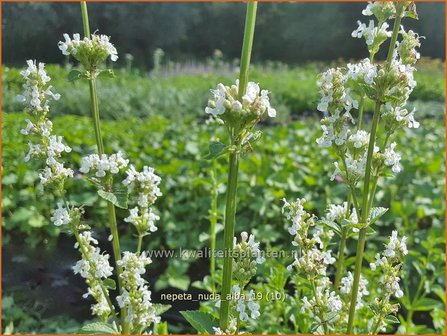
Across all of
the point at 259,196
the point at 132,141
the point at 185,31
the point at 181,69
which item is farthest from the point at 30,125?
the point at 185,31

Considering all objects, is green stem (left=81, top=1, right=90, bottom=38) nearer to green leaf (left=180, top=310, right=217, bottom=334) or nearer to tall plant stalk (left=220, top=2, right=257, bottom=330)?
tall plant stalk (left=220, top=2, right=257, bottom=330)

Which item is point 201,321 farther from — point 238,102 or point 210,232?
point 210,232

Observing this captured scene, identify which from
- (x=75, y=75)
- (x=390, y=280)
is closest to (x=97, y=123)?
(x=75, y=75)

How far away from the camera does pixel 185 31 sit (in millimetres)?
17422

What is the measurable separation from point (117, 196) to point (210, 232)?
1.70m

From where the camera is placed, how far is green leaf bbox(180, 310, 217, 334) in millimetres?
1427

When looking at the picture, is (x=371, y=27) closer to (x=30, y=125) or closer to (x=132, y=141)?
(x=30, y=125)

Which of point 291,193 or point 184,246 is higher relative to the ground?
point 291,193

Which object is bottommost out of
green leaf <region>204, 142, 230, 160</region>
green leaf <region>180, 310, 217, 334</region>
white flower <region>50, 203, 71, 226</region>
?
green leaf <region>180, 310, 217, 334</region>

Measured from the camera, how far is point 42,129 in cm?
162

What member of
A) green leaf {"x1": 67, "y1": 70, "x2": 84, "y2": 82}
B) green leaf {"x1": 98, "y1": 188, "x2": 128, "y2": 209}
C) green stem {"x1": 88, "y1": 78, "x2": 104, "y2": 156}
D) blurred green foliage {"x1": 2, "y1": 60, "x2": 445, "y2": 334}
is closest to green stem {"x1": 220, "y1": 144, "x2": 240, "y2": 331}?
green leaf {"x1": 98, "y1": 188, "x2": 128, "y2": 209}

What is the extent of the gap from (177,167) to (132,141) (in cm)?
101

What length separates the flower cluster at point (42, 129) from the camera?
5.18 ft

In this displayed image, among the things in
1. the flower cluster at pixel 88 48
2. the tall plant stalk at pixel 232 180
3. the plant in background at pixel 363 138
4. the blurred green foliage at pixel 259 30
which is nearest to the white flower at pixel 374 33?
the plant in background at pixel 363 138
